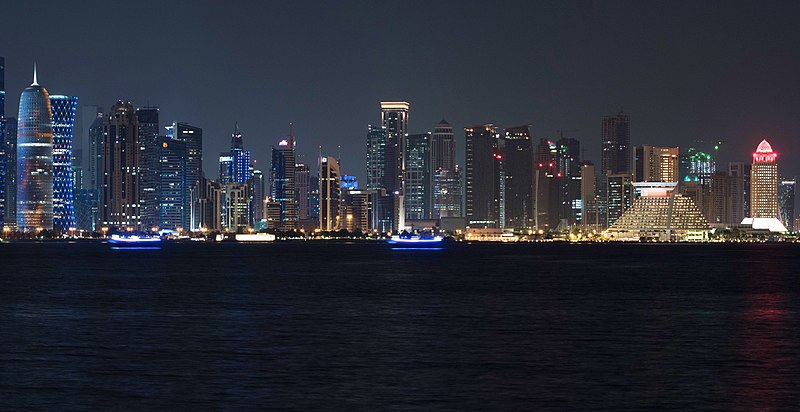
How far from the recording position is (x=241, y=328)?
66.8 metres

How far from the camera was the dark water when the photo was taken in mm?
42375

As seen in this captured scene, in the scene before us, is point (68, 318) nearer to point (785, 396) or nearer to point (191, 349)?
point (191, 349)

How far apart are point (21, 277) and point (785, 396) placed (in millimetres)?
107592

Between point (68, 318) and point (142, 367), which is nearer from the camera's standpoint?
point (142, 367)

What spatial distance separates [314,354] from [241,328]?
13.8 m

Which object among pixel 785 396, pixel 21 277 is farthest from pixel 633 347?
pixel 21 277

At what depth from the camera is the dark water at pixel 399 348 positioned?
42.4 metres

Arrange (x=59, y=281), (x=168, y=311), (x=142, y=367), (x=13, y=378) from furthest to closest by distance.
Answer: (x=59, y=281)
(x=168, y=311)
(x=142, y=367)
(x=13, y=378)

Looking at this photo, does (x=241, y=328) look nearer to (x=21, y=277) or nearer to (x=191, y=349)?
(x=191, y=349)

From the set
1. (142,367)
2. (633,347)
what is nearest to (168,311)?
(142,367)

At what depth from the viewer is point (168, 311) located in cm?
7962

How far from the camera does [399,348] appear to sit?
56.8 m

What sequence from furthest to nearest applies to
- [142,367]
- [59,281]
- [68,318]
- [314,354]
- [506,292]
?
[59,281]
[506,292]
[68,318]
[314,354]
[142,367]

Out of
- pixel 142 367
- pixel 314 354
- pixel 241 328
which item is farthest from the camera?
pixel 241 328
